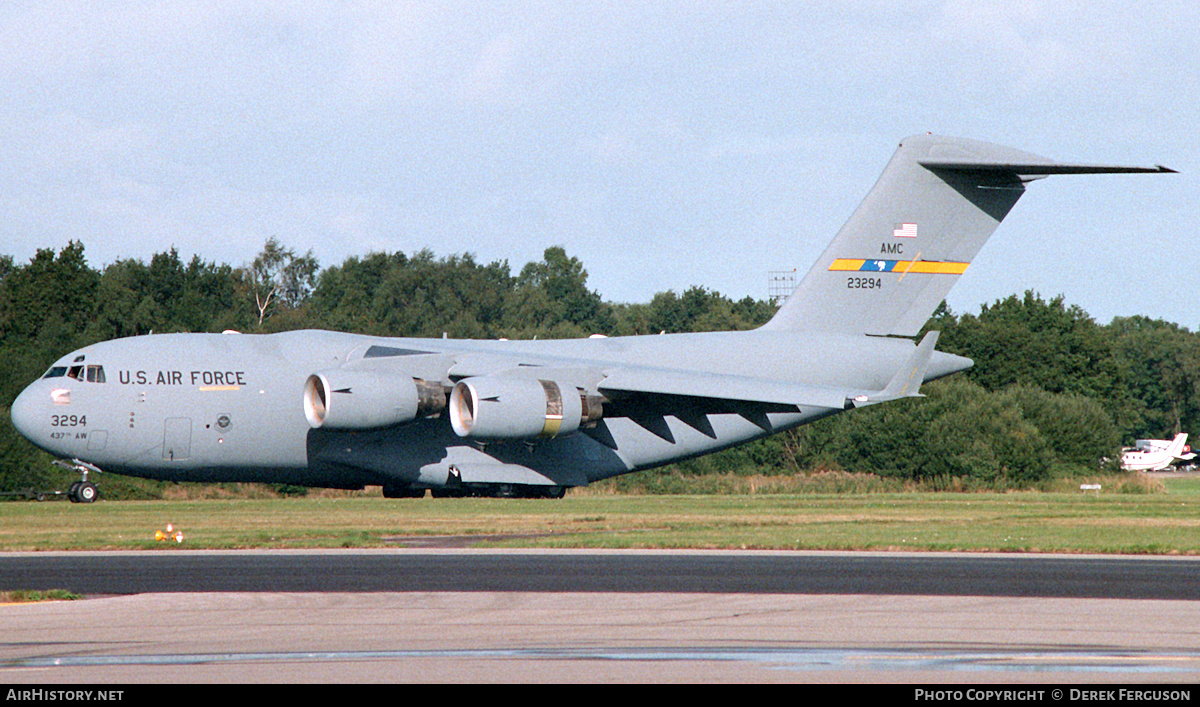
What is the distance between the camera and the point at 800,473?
1766 inches

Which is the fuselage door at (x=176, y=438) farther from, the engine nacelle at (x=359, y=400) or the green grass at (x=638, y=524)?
the engine nacelle at (x=359, y=400)

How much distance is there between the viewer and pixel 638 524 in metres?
24.5

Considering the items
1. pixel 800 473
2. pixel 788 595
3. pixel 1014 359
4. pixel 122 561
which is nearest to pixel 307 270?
pixel 1014 359

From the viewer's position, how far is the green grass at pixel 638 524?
20.4m

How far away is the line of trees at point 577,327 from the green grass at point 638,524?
357 inches

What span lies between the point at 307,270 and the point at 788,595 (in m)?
72.8

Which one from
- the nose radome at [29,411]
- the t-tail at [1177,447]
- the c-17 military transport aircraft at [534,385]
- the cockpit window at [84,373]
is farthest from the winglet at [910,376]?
the t-tail at [1177,447]

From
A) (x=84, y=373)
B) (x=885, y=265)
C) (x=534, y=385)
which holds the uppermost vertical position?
(x=885, y=265)

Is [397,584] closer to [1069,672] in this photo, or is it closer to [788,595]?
[788,595]

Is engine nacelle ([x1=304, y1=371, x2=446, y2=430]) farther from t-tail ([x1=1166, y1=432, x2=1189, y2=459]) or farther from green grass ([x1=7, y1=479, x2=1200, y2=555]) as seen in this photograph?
t-tail ([x1=1166, y1=432, x2=1189, y2=459])

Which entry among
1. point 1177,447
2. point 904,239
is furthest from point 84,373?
point 1177,447

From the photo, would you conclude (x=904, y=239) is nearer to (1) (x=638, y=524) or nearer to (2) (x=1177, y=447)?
(1) (x=638, y=524)

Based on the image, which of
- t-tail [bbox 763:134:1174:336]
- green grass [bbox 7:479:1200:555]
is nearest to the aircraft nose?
green grass [bbox 7:479:1200:555]

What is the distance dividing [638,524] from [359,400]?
17.7ft
